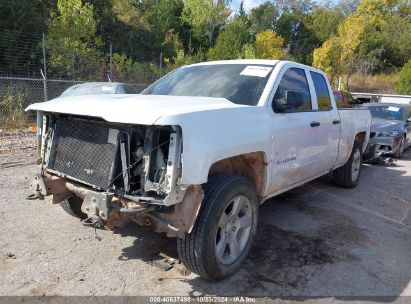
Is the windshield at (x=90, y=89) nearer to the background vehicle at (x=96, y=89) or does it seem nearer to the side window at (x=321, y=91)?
the background vehicle at (x=96, y=89)

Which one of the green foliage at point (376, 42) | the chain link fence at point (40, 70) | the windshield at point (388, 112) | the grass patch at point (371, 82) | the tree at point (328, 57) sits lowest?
the windshield at point (388, 112)

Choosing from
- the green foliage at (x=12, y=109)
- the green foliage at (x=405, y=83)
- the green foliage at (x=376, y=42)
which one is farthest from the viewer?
the green foliage at (x=376, y=42)

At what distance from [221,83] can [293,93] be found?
82 cm

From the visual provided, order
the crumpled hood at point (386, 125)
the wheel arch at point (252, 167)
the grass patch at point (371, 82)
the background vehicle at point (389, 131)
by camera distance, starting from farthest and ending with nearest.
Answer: the grass patch at point (371, 82)
the crumpled hood at point (386, 125)
the background vehicle at point (389, 131)
the wheel arch at point (252, 167)

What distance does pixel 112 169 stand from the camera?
10.8 ft

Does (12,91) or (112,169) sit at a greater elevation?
(12,91)

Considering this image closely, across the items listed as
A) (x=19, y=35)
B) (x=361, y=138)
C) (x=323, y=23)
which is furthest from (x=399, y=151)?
(x=323, y=23)

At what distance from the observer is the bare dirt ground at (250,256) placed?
347 centimetres

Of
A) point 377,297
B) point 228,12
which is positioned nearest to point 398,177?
point 377,297

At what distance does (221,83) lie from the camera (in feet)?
14.9

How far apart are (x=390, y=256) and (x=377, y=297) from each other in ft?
3.27

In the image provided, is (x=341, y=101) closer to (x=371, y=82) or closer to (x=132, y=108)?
(x=132, y=108)

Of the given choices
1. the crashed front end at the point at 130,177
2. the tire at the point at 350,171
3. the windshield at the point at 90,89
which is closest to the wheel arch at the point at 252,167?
the crashed front end at the point at 130,177

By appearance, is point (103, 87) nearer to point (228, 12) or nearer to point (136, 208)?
point (136, 208)
